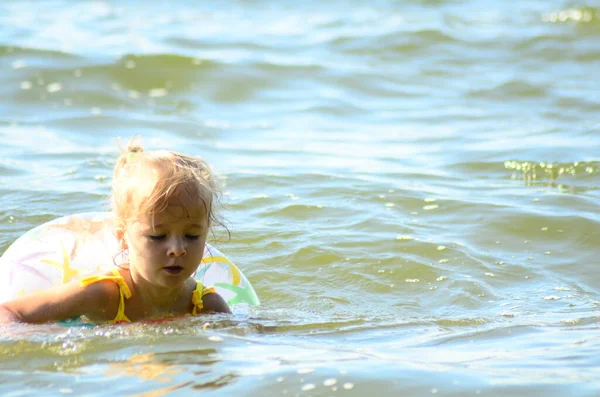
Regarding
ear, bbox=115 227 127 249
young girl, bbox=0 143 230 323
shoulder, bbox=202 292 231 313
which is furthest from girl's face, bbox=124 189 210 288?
shoulder, bbox=202 292 231 313

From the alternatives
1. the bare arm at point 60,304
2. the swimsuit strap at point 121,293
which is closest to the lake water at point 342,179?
the bare arm at point 60,304

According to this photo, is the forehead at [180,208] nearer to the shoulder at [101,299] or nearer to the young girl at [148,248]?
the young girl at [148,248]

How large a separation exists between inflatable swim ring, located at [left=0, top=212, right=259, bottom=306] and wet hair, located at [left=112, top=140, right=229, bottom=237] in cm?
40

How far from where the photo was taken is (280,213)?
6457 millimetres

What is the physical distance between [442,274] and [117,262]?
1.92m

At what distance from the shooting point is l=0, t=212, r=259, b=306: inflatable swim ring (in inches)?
175

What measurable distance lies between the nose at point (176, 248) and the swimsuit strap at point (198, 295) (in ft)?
1.47

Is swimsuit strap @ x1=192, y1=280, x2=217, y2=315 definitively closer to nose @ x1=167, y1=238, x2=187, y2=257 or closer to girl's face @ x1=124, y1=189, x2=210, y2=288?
girl's face @ x1=124, y1=189, x2=210, y2=288

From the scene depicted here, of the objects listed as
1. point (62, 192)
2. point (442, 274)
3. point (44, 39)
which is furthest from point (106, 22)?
point (442, 274)

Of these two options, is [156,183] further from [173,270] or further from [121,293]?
[121,293]

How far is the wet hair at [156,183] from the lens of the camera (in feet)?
12.8

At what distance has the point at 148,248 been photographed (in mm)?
3977

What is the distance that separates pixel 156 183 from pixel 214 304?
2.33ft

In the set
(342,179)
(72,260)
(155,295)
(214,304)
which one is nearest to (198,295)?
(214,304)
